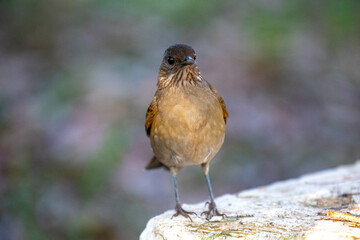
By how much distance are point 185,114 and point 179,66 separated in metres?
0.45

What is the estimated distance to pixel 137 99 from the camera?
8.48 meters

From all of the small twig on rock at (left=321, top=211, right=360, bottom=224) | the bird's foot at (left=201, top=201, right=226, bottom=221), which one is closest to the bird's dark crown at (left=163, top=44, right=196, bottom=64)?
the bird's foot at (left=201, top=201, right=226, bottom=221)

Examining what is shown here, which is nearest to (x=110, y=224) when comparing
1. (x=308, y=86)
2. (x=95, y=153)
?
(x=95, y=153)

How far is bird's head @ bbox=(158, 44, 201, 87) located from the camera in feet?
13.3

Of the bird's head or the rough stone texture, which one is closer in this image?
the rough stone texture

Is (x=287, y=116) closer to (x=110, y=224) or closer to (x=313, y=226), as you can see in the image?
(x=110, y=224)

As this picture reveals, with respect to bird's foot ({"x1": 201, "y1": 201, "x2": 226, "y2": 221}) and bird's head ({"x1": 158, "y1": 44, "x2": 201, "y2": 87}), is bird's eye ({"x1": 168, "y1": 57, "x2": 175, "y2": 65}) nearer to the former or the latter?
bird's head ({"x1": 158, "y1": 44, "x2": 201, "y2": 87})

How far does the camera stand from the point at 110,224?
6734mm

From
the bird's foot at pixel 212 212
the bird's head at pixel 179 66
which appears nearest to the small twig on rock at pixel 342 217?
the bird's foot at pixel 212 212

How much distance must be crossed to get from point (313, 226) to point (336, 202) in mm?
798

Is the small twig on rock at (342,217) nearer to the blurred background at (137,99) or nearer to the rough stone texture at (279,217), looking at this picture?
the rough stone texture at (279,217)

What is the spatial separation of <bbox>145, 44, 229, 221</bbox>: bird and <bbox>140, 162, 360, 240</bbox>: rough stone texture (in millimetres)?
278

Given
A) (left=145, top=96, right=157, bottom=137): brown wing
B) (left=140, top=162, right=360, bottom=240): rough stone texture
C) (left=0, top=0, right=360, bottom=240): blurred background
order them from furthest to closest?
(left=0, top=0, right=360, bottom=240): blurred background → (left=145, top=96, right=157, bottom=137): brown wing → (left=140, top=162, right=360, bottom=240): rough stone texture

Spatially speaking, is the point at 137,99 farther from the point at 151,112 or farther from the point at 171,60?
the point at 171,60
